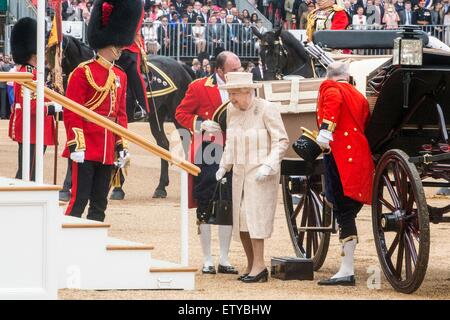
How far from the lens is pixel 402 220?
862 cm

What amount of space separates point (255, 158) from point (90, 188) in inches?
48.2

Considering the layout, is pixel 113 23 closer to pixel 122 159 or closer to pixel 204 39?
pixel 122 159

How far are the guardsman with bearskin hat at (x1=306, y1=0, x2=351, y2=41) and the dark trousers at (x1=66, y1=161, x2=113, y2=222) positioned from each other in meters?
5.95

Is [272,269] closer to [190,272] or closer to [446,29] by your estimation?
[190,272]

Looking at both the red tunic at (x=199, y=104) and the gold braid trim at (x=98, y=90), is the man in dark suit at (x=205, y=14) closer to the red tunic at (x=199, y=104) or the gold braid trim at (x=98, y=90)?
the red tunic at (x=199, y=104)

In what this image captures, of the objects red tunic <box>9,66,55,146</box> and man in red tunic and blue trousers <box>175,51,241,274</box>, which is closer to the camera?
man in red tunic and blue trousers <box>175,51,241,274</box>

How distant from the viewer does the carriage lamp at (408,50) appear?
8438 millimetres

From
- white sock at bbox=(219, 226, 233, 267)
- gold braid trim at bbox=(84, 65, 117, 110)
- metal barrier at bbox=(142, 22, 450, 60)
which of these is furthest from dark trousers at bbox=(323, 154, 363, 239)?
metal barrier at bbox=(142, 22, 450, 60)

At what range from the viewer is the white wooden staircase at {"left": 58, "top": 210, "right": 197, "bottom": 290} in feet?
27.7

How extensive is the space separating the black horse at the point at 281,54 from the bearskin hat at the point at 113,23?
5.64 meters

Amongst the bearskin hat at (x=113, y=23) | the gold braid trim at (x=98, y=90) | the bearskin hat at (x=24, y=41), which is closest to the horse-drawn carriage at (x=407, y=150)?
the gold braid trim at (x=98, y=90)

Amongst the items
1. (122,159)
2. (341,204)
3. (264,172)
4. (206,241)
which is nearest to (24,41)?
(122,159)

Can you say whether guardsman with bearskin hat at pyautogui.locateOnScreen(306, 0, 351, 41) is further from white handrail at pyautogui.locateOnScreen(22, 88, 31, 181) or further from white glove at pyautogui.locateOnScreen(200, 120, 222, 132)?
white handrail at pyautogui.locateOnScreen(22, 88, 31, 181)

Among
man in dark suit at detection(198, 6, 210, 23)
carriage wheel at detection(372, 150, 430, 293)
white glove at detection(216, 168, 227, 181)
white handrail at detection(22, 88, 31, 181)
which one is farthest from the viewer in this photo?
man in dark suit at detection(198, 6, 210, 23)
